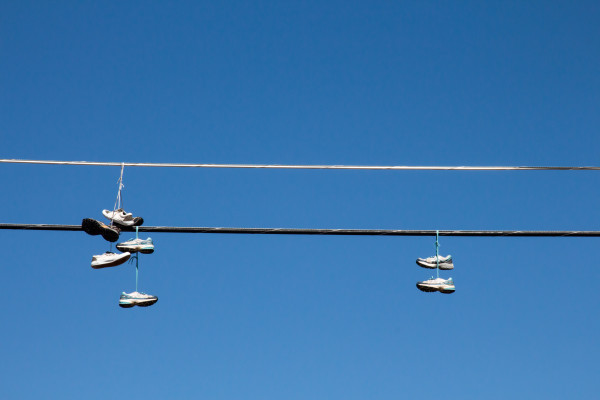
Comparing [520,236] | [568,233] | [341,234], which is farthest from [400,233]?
[568,233]

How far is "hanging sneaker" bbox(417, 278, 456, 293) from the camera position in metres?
9.27

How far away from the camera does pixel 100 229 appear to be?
803 centimetres

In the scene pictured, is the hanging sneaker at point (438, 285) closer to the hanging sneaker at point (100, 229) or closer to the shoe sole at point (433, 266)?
the shoe sole at point (433, 266)

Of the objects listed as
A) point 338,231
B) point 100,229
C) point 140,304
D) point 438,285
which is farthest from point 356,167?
point 140,304

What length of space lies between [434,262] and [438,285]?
1.91 feet

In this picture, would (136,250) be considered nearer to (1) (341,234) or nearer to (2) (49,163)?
(2) (49,163)

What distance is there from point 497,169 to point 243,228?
2.92 meters

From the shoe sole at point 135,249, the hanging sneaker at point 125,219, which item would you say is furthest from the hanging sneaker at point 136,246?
the hanging sneaker at point 125,219

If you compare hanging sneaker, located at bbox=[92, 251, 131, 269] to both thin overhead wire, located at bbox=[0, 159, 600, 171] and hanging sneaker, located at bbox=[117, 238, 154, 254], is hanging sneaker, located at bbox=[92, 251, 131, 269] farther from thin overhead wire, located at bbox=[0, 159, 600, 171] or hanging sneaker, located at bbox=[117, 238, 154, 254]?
thin overhead wire, located at bbox=[0, 159, 600, 171]

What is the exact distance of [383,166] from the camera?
8227 mm

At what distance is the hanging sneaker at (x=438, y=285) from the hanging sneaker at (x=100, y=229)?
3.90m

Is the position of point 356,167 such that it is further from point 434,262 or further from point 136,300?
point 136,300

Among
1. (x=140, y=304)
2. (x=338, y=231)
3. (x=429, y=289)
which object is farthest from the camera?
(x=140, y=304)

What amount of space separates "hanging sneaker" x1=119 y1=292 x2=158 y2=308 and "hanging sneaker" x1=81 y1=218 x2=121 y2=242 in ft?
4.61
